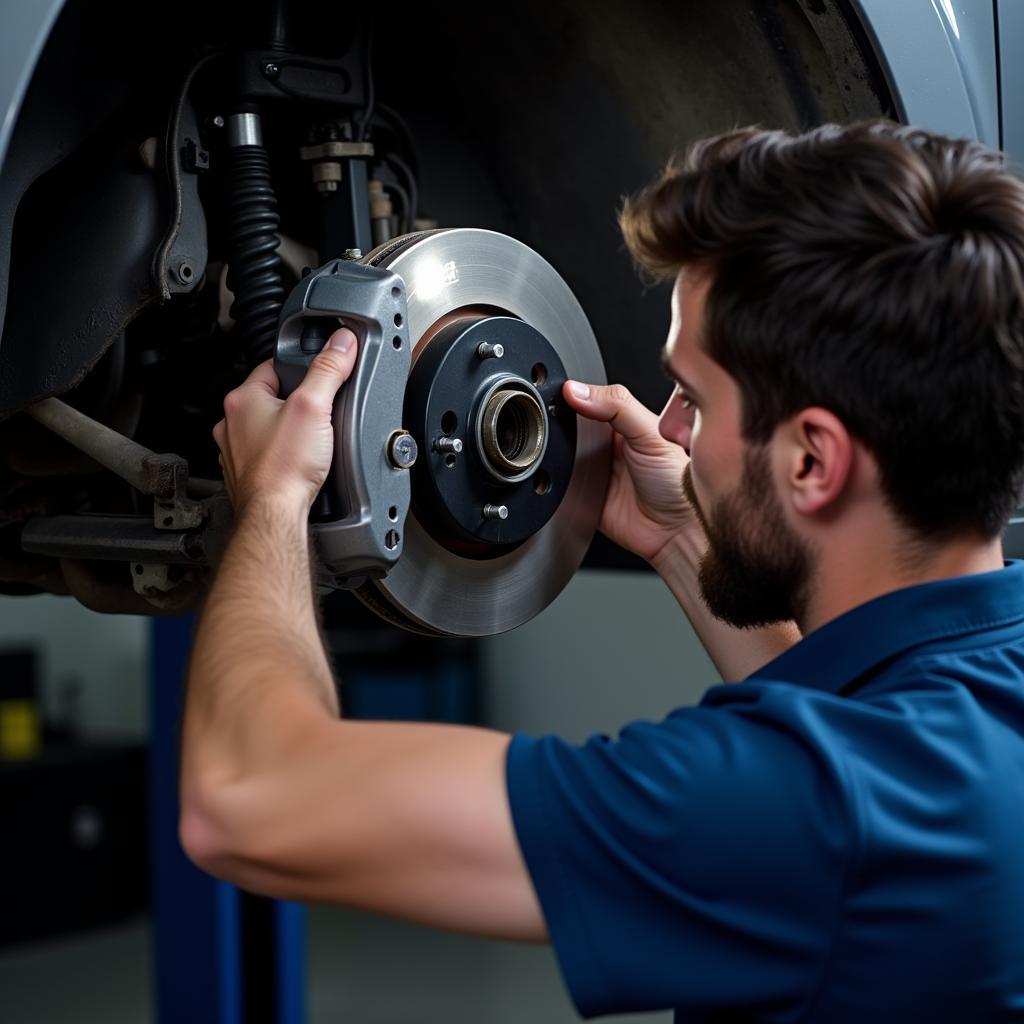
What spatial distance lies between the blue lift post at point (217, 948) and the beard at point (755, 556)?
1423 millimetres

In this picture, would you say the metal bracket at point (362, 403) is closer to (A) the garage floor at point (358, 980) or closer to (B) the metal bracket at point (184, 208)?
(B) the metal bracket at point (184, 208)

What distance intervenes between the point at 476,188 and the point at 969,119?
458 mm

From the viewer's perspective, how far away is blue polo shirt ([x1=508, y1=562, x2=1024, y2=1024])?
61 centimetres

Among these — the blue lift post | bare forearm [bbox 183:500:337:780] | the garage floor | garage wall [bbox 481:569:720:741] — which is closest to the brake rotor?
bare forearm [bbox 183:500:337:780]

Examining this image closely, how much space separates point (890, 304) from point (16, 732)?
339cm

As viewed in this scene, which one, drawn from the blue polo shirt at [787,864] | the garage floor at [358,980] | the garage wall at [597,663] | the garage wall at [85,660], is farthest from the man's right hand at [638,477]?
the garage wall at [85,660]

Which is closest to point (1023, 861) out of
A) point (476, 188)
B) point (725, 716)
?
point (725, 716)

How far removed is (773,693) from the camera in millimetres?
658

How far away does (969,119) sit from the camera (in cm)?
96

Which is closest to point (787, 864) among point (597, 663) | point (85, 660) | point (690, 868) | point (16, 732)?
point (690, 868)

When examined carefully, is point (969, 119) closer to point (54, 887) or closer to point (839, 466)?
point (839, 466)

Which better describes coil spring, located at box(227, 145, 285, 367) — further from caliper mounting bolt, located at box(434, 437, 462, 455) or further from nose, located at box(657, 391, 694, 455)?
nose, located at box(657, 391, 694, 455)

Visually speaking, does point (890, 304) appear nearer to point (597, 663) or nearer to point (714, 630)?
point (714, 630)

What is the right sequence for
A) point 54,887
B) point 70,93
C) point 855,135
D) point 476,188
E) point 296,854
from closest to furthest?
point 296,854 → point 855,135 → point 70,93 → point 476,188 → point 54,887
